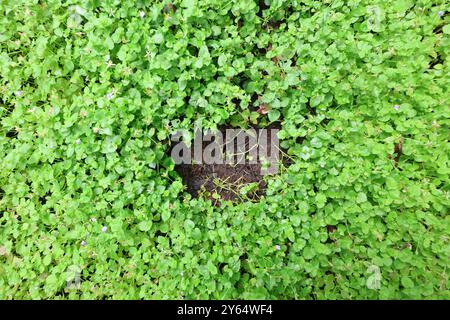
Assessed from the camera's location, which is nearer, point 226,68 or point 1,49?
point 226,68

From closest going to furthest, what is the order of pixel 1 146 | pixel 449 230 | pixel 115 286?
pixel 449 230
pixel 115 286
pixel 1 146

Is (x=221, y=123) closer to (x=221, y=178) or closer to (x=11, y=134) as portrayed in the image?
(x=221, y=178)

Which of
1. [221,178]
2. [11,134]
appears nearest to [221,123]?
[221,178]

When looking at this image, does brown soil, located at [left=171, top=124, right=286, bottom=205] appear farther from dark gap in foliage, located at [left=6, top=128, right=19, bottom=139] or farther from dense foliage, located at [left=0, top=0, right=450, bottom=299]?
dark gap in foliage, located at [left=6, top=128, right=19, bottom=139]

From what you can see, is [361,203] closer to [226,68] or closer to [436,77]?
[436,77]

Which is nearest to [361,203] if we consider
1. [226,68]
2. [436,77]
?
[436,77]

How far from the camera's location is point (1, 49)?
2.34 m

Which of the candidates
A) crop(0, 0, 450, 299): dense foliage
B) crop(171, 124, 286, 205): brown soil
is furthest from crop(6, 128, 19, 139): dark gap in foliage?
crop(171, 124, 286, 205): brown soil

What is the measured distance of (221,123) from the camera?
2.20 m

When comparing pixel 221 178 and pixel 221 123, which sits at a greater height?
pixel 221 123

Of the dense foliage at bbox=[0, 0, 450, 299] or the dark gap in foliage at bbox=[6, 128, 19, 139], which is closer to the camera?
the dense foliage at bbox=[0, 0, 450, 299]

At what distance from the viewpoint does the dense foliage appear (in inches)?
78.7
